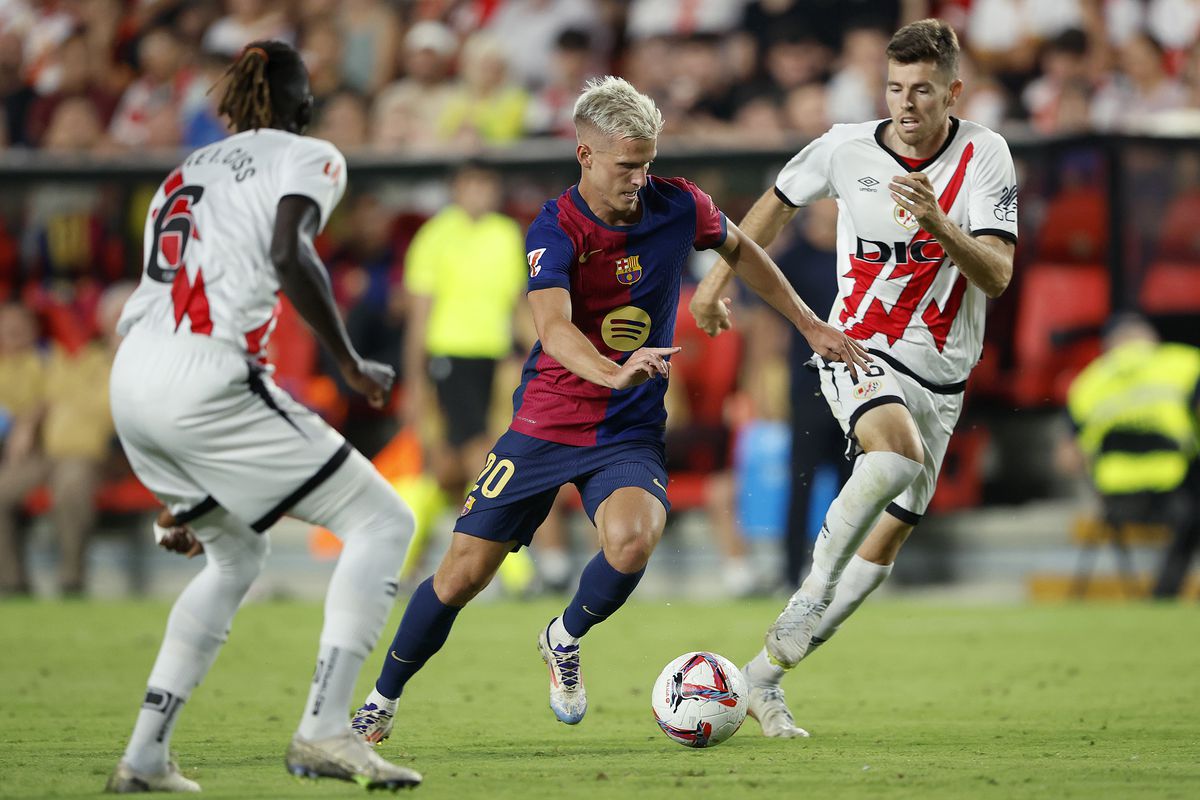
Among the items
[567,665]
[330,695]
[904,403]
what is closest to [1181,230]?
[904,403]

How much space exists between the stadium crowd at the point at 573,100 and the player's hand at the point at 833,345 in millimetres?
5303

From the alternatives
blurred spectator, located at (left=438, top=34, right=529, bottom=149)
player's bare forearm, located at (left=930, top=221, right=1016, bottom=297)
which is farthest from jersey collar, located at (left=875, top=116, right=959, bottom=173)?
blurred spectator, located at (left=438, top=34, right=529, bottom=149)

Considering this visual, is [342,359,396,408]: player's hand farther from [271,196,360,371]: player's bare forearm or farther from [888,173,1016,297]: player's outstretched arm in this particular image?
[888,173,1016,297]: player's outstretched arm

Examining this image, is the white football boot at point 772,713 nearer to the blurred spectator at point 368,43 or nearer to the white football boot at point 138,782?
the white football boot at point 138,782

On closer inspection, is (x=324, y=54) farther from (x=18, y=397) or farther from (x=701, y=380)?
(x=701, y=380)

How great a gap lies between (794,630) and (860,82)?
8017 mm

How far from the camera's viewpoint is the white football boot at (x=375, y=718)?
5.75 meters

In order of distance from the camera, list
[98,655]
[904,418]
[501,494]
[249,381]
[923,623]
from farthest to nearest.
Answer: [923,623] < [98,655] < [904,418] < [501,494] < [249,381]

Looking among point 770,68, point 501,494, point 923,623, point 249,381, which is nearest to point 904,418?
point 501,494

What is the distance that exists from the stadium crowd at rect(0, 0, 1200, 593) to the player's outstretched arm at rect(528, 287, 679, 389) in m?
6.04

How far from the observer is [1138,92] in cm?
1328

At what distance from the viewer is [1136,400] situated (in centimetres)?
1220

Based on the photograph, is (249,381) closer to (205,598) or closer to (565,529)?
(205,598)

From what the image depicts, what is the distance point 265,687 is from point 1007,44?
903 cm
